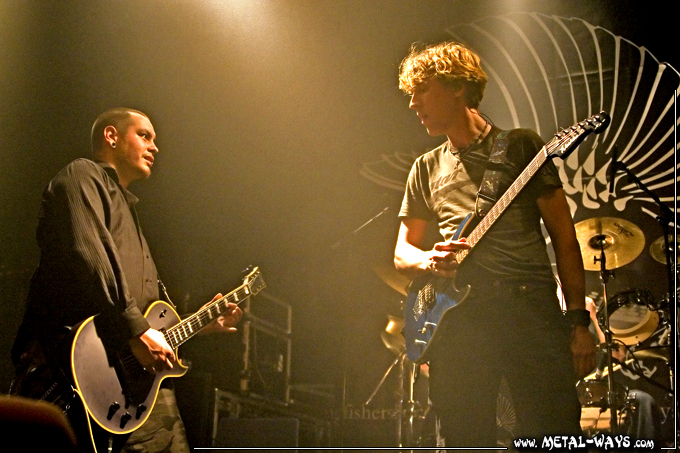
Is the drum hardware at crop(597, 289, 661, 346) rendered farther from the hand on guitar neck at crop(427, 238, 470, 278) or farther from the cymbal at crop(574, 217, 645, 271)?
the hand on guitar neck at crop(427, 238, 470, 278)

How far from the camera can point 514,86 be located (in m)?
3.86

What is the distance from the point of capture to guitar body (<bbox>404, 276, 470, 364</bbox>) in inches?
99.3

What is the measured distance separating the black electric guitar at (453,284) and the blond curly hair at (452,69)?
43 centimetres

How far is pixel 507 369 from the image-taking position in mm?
2355

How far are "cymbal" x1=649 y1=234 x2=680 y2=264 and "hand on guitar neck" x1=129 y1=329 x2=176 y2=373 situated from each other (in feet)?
8.52

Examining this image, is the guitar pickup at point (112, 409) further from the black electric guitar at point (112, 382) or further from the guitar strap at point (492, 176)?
the guitar strap at point (492, 176)

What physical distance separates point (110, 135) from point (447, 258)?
6.01 ft

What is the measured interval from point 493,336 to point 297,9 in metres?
2.85

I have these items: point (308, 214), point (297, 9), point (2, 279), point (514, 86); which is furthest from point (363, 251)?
point (2, 279)

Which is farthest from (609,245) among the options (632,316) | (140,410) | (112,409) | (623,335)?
(112,409)

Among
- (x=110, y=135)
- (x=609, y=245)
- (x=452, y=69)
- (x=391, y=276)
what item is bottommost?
(x=391, y=276)

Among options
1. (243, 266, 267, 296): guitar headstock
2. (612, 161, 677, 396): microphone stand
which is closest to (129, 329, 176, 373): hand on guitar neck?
(243, 266, 267, 296): guitar headstock

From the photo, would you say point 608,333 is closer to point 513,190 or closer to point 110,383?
point 513,190

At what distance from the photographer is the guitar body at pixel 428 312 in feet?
8.28
